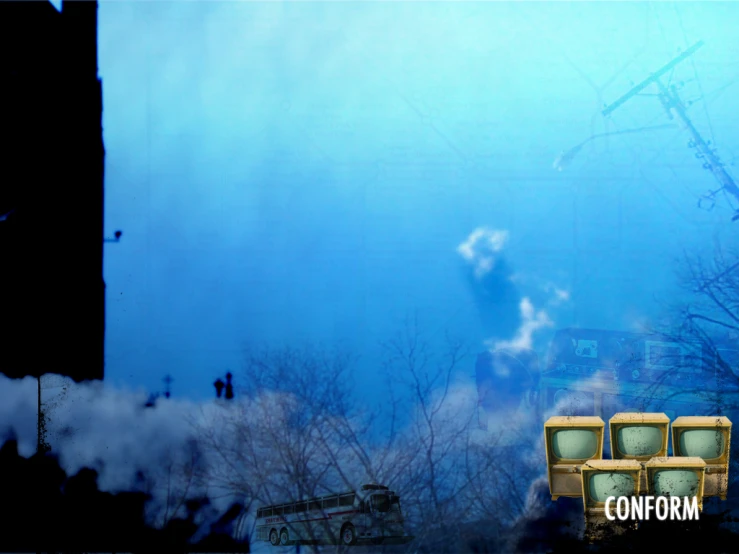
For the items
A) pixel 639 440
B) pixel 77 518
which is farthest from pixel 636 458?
pixel 77 518

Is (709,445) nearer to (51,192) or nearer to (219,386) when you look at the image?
(219,386)

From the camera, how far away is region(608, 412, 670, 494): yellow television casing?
4.29 meters

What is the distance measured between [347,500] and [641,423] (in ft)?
5.85

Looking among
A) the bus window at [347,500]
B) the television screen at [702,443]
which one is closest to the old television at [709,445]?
the television screen at [702,443]

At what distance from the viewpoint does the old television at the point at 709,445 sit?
14.3ft

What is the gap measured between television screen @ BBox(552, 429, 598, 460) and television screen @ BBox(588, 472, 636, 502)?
0.46 ft

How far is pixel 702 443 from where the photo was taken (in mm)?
4383

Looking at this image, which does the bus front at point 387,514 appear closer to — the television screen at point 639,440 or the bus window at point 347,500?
the bus window at point 347,500

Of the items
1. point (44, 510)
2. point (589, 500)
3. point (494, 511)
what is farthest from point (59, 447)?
point (589, 500)

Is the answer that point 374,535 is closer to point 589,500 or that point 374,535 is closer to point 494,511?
point 494,511

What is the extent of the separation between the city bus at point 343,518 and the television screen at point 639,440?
1.36 meters

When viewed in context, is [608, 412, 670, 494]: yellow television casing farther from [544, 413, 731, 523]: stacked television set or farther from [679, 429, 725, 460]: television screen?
[679, 429, 725, 460]: television screen

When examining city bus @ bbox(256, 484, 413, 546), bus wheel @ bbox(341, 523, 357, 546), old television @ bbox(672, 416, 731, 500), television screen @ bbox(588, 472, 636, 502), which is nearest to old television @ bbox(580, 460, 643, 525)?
television screen @ bbox(588, 472, 636, 502)

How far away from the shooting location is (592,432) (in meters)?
4.37
